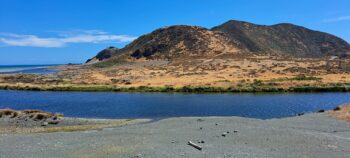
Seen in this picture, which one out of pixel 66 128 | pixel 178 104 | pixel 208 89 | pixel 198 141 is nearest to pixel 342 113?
pixel 198 141

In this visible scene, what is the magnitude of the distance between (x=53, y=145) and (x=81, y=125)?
10.7 m

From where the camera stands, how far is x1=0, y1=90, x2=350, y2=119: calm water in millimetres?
43125

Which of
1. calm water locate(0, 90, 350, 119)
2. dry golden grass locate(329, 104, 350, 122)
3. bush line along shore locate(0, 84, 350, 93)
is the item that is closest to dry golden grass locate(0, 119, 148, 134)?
calm water locate(0, 90, 350, 119)

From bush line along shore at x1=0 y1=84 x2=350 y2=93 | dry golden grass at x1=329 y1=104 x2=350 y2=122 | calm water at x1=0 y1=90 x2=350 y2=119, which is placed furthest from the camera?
bush line along shore at x1=0 y1=84 x2=350 y2=93

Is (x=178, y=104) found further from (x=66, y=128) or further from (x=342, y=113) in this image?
(x=342, y=113)

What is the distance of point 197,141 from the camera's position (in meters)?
24.2

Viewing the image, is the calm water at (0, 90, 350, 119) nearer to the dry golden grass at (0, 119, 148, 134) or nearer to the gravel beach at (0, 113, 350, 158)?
the dry golden grass at (0, 119, 148, 134)

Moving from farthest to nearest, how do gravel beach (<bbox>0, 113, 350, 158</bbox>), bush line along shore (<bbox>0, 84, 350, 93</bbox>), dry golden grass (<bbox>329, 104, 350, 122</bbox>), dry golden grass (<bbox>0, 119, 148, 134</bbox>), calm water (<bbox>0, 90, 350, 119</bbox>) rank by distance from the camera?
bush line along shore (<bbox>0, 84, 350, 93</bbox>) < calm water (<bbox>0, 90, 350, 119</bbox>) < dry golden grass (<bbox>329, 104, 350, 122</bbox>) < dry golden grass (<bbox>0, 119, 148, 134</bbox>) < gravel beach (<bbox>0, 113, 350, 158</bbox>)

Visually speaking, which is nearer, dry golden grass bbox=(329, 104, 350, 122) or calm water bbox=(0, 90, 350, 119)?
dry golden grass bbox=(329, 104, 350, 122)

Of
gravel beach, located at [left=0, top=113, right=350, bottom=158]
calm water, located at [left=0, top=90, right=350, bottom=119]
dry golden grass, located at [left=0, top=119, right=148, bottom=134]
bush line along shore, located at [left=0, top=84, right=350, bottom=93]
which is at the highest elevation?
bush line along shore, located at [left=0, top=84, right=350, bottom=93]

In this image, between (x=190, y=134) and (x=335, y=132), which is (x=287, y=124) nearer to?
(x=335, y=132)

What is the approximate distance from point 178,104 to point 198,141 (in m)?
25.8

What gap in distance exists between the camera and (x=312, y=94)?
58.4 meters

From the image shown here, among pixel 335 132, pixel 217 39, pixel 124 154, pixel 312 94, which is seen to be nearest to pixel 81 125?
pixel 124 154
